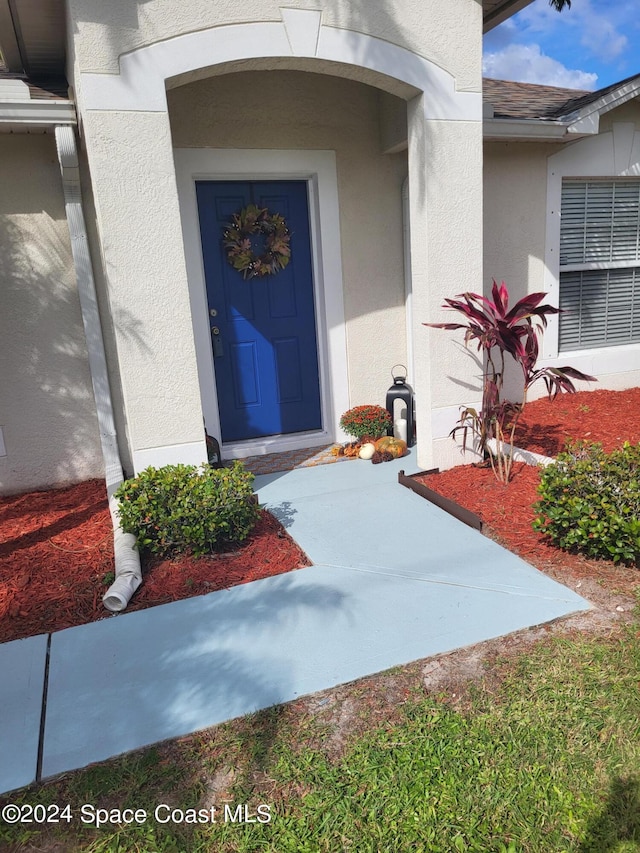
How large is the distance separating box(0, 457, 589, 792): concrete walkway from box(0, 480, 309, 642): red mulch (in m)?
0.12

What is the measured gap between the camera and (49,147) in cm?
438

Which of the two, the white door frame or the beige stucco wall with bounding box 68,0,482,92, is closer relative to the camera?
the beige stucco wall with bounding box 68,0,482,92

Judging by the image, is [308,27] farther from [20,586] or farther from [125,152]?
[20,586]

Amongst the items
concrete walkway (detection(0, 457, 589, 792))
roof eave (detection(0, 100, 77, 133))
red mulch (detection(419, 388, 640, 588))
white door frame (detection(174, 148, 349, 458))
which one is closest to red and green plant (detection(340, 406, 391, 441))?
white door frame (detection(174, 148, 349, 458))

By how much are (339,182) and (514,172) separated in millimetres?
1712

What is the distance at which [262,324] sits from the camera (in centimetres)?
525

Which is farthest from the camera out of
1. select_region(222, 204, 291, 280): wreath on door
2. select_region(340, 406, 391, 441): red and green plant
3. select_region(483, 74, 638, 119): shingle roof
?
select_region(483, 74, 638, 119): shingle roof

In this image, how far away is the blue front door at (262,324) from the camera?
5000mm

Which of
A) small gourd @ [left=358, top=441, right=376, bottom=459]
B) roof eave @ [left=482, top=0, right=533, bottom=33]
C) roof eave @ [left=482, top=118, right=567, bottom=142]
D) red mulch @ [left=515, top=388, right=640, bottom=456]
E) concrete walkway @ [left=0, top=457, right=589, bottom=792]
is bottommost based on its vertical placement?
concrete walkway @ [left=0, top=457, right=589, bottom=792]

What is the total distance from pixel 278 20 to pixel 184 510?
303 cm

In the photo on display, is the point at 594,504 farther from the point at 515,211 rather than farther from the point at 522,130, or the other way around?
the point at 522,130

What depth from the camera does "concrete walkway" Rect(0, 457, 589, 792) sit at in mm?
2178

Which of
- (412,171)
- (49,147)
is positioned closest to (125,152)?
(49,147)

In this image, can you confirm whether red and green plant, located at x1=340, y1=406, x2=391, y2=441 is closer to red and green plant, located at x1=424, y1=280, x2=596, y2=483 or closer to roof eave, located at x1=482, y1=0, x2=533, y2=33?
red and green plant, located at x1=424, y1=280, x2=596, y2=483
